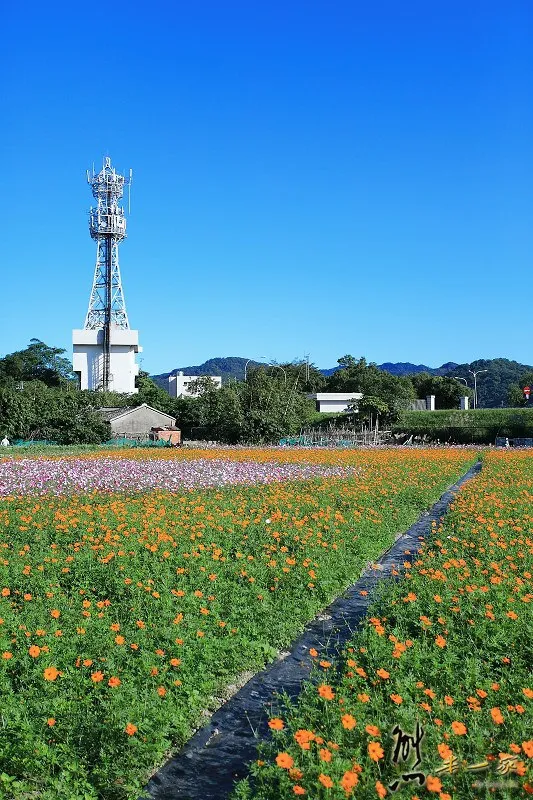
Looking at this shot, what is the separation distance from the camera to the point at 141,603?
6.23 metres

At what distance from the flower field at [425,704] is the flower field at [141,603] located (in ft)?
0.60

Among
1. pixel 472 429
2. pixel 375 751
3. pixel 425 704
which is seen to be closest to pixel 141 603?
pixel 425 704

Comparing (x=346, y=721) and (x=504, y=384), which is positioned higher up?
(x=504, y=384)

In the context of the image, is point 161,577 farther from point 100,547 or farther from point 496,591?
point 496,591

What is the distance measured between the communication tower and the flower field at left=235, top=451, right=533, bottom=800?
86.0 metres

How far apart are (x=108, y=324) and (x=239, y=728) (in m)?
91.8

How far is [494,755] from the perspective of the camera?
371 cm

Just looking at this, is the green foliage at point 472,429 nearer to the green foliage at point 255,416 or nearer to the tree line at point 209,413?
the tree line at point 209,413

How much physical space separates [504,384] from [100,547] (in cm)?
11931

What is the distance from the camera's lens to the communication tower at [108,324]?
300ft

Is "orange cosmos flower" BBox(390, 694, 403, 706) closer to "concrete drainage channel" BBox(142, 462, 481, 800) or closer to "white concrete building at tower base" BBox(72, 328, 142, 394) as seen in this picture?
"concrete drainage channel" BBox(142, 462, 481, 800)

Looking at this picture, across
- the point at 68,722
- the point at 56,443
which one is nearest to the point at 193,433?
the point at 56,443

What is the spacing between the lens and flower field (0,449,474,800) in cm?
409

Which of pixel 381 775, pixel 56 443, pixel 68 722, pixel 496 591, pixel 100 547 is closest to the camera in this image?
pixel 381 775
